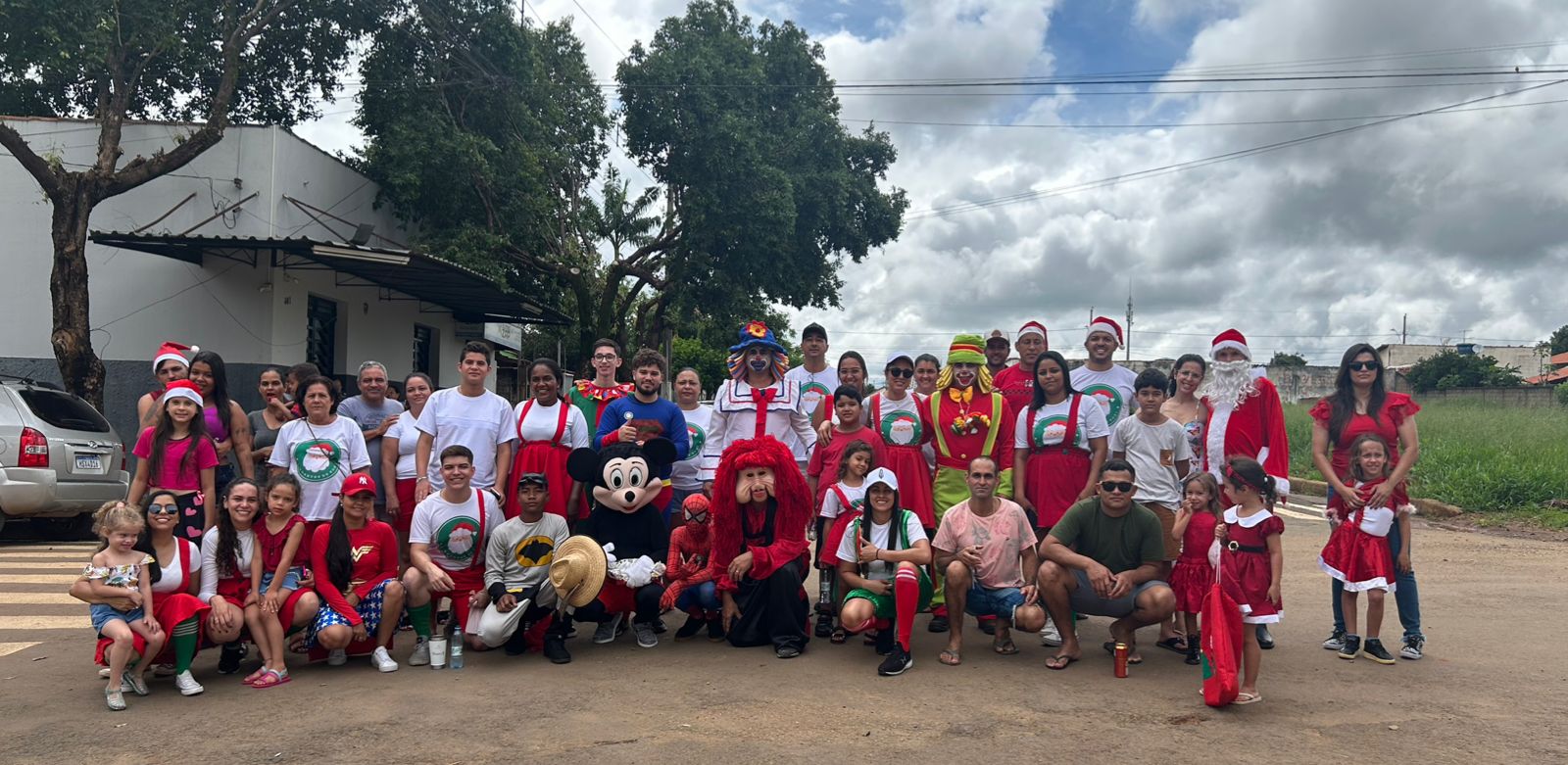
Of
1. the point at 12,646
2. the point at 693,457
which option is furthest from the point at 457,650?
the point at 12,646

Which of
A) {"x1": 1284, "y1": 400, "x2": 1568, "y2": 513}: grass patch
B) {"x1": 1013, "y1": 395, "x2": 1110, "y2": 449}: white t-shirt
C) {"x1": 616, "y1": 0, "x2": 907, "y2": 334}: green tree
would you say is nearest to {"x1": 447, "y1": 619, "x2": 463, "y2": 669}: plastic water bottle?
{"x1": 1013, "y1": 395, "x2": 1110, "y2": 449}: white t-shirt

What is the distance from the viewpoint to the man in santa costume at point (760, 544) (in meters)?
5.98

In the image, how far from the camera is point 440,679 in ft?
17.5

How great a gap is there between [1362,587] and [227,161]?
614 inches

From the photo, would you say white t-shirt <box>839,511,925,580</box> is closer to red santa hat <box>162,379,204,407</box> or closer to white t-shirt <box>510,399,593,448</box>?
white t-shirt <box>510,399,593,448</box>

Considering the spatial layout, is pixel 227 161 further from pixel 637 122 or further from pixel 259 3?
pixel 637 122

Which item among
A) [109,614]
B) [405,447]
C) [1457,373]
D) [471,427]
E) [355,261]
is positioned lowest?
[109,614]

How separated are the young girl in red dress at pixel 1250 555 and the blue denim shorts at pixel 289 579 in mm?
4750

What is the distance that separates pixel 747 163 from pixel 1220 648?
1718 cm

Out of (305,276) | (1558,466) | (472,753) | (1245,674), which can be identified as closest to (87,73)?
(305,276)

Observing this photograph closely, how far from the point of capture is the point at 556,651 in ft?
18.9

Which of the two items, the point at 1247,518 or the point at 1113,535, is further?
the point at 1113,535

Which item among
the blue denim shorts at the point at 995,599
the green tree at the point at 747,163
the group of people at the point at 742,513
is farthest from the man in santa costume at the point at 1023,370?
the green tree at the point at 747,163

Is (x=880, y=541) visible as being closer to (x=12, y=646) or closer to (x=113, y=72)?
(x=12, y=646)
